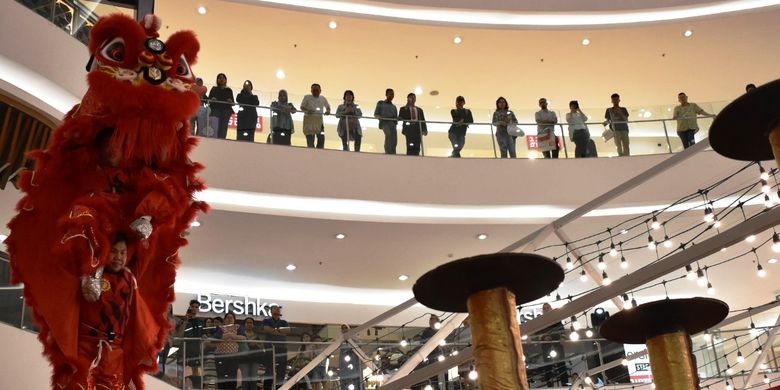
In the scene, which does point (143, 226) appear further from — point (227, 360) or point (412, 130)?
point (412, 130)

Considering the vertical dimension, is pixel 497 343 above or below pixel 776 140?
below

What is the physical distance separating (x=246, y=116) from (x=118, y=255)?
7.64 meters

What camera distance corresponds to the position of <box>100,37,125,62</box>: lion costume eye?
3914mm

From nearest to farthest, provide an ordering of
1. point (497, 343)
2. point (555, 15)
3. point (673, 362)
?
1. point (497, 343)
2. point (673, 362)
3. point (555, 15)

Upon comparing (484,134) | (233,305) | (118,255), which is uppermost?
(484,134)

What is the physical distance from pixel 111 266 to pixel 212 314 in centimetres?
1026

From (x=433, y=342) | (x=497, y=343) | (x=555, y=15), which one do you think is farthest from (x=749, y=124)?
(x=555, y=15)

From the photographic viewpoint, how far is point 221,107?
11055 millimetres

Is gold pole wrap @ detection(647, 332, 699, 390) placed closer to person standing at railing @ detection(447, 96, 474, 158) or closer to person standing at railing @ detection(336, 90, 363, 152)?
person standing at railing @ detection(336, 90, 363, 152)

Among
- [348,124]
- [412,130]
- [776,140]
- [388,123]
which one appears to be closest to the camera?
[776,140]

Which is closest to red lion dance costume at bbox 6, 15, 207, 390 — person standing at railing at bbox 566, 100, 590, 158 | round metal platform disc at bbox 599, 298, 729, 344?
round metal platform disc at bbox 599, 298, 729, 344

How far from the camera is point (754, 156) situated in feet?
13.3

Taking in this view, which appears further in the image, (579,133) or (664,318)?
(579,133)

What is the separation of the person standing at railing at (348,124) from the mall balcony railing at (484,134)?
1.5 inches
